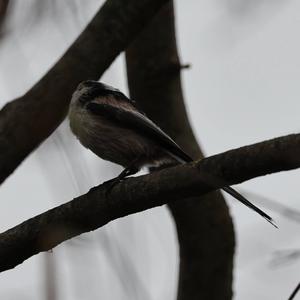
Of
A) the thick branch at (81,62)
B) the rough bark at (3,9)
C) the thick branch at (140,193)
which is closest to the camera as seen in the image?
the rough bark at (3,9)

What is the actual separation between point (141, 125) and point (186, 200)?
1.30 meters

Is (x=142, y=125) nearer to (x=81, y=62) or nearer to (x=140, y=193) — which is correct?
(x=81, y=62)

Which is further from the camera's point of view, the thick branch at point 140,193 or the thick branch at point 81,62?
the thick branch at point 81,62

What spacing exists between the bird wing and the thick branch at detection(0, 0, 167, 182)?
0.94 ft

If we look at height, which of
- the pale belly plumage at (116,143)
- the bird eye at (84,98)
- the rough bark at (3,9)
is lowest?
the rough bark at (3,9)

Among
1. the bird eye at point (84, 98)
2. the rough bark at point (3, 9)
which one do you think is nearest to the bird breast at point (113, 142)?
the bird eye at point (84, 98)

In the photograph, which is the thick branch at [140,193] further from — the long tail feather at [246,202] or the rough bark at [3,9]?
the rough bark at [3,9]

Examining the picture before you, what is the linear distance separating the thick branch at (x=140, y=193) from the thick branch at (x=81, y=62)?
1232mm

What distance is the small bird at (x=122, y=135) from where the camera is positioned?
510 centimetres

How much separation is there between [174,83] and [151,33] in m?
0.49

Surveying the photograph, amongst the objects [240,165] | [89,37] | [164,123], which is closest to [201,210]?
[164,123]

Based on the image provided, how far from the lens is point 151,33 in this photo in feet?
21.7

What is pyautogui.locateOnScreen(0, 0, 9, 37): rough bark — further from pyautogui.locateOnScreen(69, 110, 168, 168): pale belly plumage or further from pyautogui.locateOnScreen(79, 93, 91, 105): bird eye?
pyautogui.locateOnScreen(79, 93, 91, 105): bird eye

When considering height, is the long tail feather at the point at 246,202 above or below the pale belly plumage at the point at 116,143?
below
